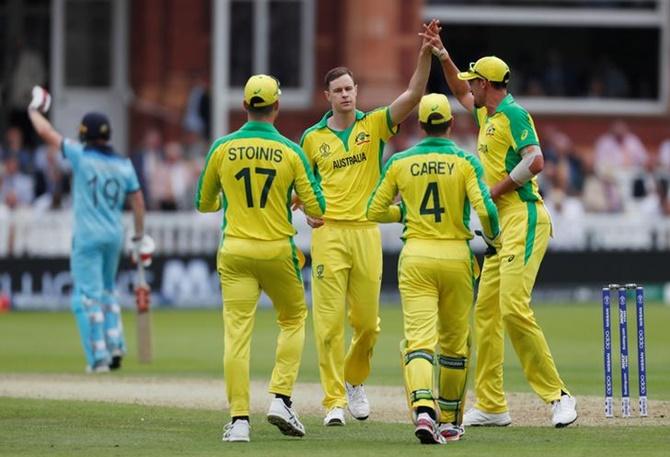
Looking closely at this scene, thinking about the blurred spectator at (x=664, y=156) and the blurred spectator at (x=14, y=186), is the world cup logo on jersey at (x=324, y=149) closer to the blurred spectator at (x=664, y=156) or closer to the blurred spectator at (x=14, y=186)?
the blurred spectator at (x=14, y=186)

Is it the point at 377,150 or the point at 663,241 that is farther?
the point at 663,241

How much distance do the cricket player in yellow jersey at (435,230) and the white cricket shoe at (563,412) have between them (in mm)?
804

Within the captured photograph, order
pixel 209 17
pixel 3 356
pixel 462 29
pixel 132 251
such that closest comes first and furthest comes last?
pixel 132 251, pixel 3 356, pixel 209 17, pixel 462 29

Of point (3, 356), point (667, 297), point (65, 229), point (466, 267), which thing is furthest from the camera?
point (667, 297)

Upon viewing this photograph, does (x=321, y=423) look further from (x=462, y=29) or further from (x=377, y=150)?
(x=462, y=29)

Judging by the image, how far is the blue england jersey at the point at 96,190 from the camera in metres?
17.0

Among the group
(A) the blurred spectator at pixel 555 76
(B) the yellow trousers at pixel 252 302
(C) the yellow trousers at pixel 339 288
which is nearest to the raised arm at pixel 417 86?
(C) the yellow trousers at pixel 339 288

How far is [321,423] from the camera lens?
1270cm

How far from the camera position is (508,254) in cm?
1220

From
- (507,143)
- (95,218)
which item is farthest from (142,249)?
(507,143)

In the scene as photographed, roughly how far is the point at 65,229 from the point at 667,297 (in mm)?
9068

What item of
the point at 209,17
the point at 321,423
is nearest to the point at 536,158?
the point at 321,423

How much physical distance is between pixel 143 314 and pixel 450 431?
6.79 meters

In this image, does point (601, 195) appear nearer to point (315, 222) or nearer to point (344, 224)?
point (344, 224)
